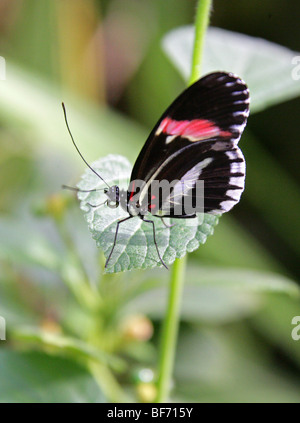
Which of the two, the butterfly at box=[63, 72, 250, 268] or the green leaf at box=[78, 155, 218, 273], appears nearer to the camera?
the green leaf at box=[78, 155, 218, 273]

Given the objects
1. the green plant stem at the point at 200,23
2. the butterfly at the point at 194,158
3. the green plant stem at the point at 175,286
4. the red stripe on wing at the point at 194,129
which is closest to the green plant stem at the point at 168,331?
the green plant stem at the point at 175,286

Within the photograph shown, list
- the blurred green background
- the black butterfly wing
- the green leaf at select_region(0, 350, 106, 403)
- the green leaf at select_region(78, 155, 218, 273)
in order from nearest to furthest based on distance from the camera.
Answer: the green leaf at select_region(78, 155, 218, 273) → the black butterfly wing → the green leaf at select_region(0, 350, 106, 403) → the blurred green background

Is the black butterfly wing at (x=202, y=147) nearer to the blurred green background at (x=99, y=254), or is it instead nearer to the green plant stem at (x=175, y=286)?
the green plant stem at (x=175, y=286)

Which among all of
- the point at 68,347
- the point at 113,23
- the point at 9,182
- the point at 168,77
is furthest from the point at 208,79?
the point at 113,23

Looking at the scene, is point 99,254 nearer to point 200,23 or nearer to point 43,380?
point 43,380

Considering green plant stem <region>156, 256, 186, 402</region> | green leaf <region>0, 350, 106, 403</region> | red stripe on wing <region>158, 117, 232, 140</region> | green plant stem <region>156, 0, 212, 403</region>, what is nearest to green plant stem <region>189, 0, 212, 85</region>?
green plant stem <region>156, 0, 212, 403</region>

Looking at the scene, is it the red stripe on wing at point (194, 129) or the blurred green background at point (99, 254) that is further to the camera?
the blurred green background at point (99, 254)

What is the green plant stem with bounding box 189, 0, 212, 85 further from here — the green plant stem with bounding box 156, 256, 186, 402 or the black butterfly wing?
the green plant stem with bounding box 156, 256, 186, 402

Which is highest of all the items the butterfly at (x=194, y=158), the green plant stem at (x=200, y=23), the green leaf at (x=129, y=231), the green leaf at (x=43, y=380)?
the green plant stem at (x=200, y=23)

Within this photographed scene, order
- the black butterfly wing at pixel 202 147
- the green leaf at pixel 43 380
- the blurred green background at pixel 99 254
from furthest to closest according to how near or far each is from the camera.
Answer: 1. the blurred green background at pixel 99 254
2. the green leaf at pixel 43 380
3. the black butterfly wing at pixel 202 147

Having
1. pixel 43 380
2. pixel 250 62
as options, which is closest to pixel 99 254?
pixel 43 380
